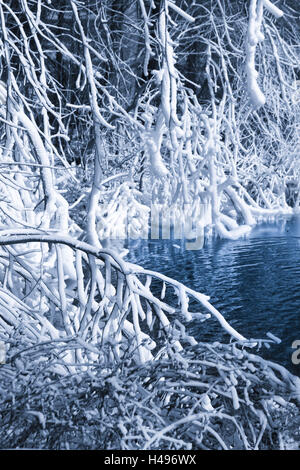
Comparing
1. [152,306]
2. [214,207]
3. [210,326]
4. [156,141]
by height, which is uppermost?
[156,141]

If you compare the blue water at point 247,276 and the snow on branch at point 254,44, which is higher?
the snow on branch at point 254,44

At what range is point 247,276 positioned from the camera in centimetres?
1170

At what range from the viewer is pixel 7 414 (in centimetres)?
328

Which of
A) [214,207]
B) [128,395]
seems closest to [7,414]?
[128,395]

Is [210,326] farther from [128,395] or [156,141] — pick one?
[128,395]

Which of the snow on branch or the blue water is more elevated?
the snow on branch

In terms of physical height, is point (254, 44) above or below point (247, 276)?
above

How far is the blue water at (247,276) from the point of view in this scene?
838 centimetres

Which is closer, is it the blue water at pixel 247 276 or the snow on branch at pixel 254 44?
the snow on branch at pixel 254 44

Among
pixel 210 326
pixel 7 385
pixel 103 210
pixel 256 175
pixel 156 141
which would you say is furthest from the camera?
pixel 256 175

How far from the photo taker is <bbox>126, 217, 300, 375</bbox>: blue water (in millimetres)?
8375

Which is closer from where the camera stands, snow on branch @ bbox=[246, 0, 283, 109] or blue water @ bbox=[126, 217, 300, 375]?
snow on branch @ bbox=[246, 0, 283, 109]

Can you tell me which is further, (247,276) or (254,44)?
(247,276)
